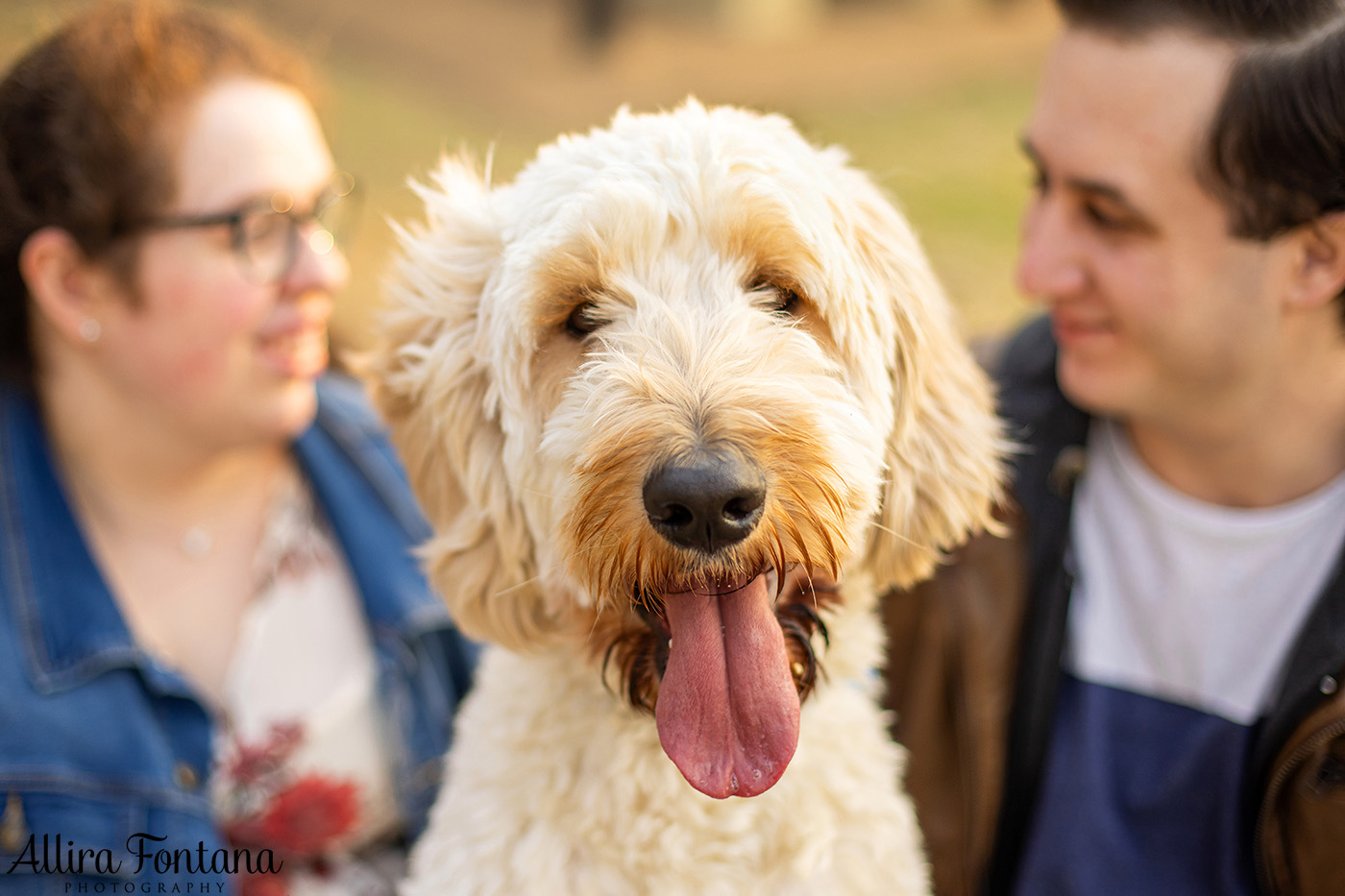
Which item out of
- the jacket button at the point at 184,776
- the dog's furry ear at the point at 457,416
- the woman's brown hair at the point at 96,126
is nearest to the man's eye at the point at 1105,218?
the dog's furry ear at the point at 457,416

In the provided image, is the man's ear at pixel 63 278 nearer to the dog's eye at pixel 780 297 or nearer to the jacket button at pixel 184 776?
the jacket button at pixel 184 776

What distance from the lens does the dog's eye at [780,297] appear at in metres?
1.74

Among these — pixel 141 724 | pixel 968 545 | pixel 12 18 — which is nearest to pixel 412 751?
pixel 141 724

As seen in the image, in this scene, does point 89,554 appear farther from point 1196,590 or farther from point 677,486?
point 1196,590

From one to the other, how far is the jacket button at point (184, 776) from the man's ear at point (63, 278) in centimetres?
→ 110

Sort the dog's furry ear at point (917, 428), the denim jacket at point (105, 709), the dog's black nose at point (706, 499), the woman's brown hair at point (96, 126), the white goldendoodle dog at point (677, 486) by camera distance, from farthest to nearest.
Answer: the woman's brown hair at point (96, 126) → the denim jacket at point (105, 709) → the dog's furry ear at point (917, 428) → the white goldendoodle dog at point (677, 486) → the dog's black nose at point (706, 499)

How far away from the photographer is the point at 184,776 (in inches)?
94.0

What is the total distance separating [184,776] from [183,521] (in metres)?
0.69

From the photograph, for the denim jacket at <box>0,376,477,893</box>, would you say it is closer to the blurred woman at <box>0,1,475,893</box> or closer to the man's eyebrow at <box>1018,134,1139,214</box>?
the blurred woman at <box>0,1,475,893</box>

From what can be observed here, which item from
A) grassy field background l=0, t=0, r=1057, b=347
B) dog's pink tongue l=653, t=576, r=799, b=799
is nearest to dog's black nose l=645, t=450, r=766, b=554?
dog's pink tongue l=653, t=576, r=799, b=799

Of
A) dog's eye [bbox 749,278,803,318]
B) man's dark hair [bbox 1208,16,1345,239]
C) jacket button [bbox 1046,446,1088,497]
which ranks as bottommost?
jacket button [bbox 1046,446,1088,497]

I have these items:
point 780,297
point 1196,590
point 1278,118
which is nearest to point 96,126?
point 780,297

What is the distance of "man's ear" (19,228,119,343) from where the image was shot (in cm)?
248

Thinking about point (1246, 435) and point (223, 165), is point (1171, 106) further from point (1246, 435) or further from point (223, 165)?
point (223, 165)
